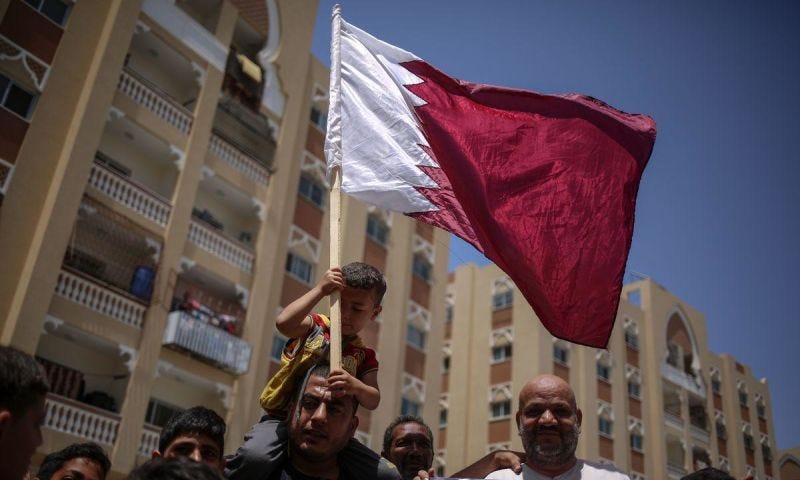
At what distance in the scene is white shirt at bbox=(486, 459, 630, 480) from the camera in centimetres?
405

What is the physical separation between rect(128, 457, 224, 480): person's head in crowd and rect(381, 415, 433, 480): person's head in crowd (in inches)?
143

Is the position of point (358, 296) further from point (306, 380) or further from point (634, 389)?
point (634, 389)

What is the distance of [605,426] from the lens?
3422 centimetres

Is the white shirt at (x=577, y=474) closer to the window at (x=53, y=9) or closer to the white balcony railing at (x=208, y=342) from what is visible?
the white balcony railing at (x=208, y=342)

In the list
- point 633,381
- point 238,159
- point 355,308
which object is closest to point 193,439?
point 355,308

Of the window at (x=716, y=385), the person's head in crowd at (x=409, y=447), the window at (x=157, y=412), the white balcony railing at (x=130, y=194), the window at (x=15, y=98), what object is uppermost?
the window at (x=716, y=385)

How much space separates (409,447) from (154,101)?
1563 cm

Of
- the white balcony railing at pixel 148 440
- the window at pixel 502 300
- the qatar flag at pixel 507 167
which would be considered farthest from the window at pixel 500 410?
the qatar flag at pixel 507 167

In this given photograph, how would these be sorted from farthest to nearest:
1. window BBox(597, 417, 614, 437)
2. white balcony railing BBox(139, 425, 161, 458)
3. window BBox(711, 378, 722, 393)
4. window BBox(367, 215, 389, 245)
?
window BBox(711, 378, 722, 393)
window BBox(597, 417, 614, 437)
window BBox(367, 215, 389, 245)
white balcony railing BBox(139, 425, 161, 458)

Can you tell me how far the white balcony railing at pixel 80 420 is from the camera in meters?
14.5

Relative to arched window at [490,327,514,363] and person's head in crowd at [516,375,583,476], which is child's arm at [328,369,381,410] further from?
arched window at [490,327,514,363]

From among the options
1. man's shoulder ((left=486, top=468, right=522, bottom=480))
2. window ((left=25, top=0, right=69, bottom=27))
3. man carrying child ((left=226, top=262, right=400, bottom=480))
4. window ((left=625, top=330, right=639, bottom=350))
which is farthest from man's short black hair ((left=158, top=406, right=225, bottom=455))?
window ((left=625, top=330, right=639, bottom=350))

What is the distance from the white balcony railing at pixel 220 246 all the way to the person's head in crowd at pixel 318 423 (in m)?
16.3

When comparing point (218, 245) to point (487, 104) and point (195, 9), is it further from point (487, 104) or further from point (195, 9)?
point (487, 104)
